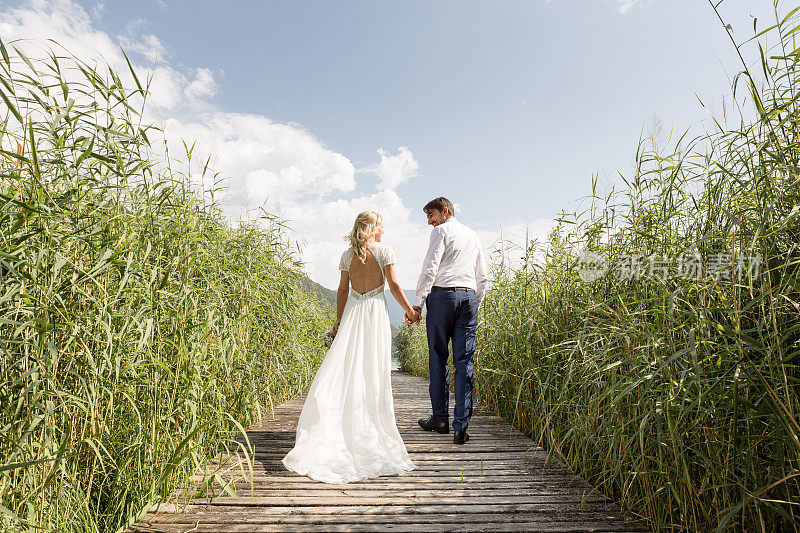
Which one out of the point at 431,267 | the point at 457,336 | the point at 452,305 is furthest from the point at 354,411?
the point at 431,267

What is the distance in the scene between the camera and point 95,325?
1969 millimetres

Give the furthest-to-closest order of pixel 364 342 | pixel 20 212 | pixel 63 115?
pixel 364 342, pixel 63 115, pixel 20 212

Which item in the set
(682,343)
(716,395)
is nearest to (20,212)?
(682,343)

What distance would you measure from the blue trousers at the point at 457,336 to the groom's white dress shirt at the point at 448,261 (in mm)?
110

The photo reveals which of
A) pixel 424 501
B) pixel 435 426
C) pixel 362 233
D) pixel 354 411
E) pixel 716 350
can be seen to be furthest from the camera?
pixel 435 426

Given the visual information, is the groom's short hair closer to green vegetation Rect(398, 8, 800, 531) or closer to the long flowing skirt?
the long flowing skirt

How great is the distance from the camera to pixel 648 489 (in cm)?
216

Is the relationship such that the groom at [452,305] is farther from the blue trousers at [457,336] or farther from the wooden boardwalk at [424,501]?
the wooden boardwalk at [424,501]

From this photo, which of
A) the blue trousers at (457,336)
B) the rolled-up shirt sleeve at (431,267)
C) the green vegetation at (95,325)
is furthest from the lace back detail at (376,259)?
the green vegetation at (95,325)

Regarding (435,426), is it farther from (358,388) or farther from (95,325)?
(95,325)

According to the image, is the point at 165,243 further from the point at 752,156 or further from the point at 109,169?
the point at 752,156

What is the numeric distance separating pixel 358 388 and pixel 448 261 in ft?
4.46

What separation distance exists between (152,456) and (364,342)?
5.54ft

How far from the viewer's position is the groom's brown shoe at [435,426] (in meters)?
4.03
